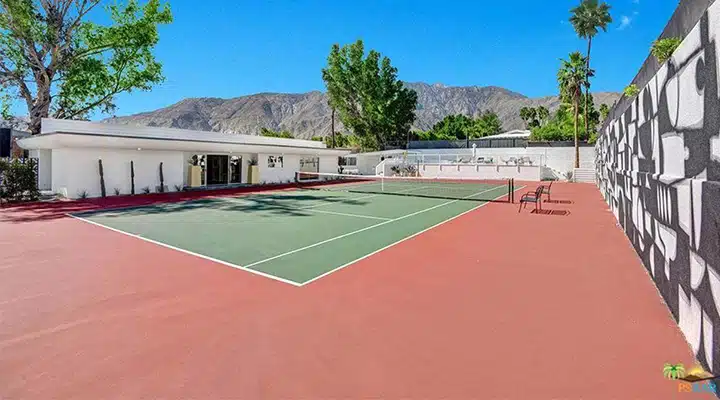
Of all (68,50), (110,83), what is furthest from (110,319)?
(110,83)

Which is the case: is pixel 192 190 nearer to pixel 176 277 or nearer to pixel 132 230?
pixel 132 230

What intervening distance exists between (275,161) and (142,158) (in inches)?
442

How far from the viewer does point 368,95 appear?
57.0 m

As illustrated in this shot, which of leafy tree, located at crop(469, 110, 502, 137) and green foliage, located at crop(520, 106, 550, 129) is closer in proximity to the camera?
leafy tree, located at crop(469, 110, 502, 137)

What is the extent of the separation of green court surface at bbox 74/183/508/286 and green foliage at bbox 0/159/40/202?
21.1 ft

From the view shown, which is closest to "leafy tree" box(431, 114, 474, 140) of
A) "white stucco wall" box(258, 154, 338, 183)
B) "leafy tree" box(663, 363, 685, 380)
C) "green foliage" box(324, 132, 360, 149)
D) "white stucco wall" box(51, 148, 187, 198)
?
"green foliage" box(324, 132, 360, 149)

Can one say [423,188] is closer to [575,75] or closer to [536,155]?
[536,155]

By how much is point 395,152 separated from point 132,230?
37.4 m

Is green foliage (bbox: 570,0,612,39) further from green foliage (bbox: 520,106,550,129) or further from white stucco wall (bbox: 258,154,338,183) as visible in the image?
green foliage (bbox: 520,106,550,129)

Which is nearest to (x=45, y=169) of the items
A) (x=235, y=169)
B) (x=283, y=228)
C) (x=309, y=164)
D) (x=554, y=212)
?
(x=235, y=169)

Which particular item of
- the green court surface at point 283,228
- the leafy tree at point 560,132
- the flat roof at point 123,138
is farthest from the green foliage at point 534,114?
the green court surface at point 283,228

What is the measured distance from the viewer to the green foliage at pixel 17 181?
1741 cm

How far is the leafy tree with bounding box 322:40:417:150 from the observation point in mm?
56438

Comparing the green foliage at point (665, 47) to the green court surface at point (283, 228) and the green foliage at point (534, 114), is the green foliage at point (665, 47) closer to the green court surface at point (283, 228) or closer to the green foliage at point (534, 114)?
the green court surface at point (283, 228)
